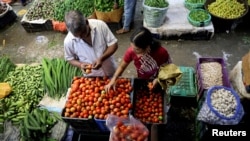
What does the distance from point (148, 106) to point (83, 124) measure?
2.90 feet

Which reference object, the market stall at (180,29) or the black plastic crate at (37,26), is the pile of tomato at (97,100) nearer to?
the market stall at (180,29)

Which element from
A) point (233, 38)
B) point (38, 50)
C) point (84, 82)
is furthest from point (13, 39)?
point (233, 38)

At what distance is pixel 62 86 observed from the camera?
4320mm

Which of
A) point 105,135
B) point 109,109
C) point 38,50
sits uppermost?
point 109,109

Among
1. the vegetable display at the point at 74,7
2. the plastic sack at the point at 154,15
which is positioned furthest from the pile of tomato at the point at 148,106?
the vegetable display at the point at 74,7

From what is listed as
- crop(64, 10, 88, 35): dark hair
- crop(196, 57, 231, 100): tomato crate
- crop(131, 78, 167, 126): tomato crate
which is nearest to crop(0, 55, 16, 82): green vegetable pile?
crop(64, 10, 88, 35): dark hair

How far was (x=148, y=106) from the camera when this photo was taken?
328 cm

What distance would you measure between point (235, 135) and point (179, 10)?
3.62 metres

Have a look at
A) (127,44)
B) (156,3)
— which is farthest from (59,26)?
(156,3)

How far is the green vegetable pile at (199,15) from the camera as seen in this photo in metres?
5.68

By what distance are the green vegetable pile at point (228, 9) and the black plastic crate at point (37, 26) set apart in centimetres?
409

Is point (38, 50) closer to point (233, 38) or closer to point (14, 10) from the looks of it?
point (14, 10)

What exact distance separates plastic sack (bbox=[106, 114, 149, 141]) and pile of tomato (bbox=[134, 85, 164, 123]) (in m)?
0.24

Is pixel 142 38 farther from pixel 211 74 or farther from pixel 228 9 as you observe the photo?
pixel 228 9
